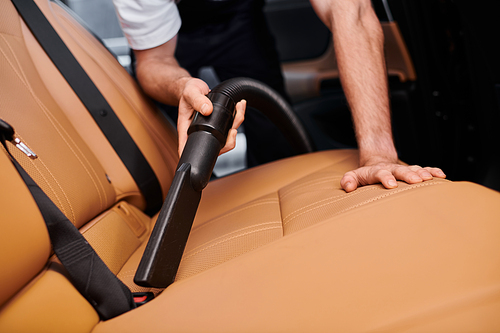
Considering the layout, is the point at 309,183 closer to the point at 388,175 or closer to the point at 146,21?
the point at 388,175

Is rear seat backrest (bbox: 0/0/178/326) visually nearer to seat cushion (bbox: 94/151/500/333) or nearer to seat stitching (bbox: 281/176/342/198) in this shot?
seat cushion (bbox: 94/151/500/333)

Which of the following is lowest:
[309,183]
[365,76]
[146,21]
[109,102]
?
[309,183]

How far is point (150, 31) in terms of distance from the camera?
42.3 inches

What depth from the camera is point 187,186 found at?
1.79 feet

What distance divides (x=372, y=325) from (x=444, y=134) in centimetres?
98

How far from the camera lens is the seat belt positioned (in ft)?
1.53

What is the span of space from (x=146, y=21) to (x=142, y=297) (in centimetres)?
83

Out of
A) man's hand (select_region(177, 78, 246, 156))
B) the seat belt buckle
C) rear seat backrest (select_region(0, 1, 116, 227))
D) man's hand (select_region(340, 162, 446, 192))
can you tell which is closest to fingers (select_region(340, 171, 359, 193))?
man's hand (select_region(340, 162, 446, 192))

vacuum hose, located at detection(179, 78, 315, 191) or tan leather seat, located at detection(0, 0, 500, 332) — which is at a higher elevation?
vacuum hose, located at detection(179, 78, 315, 191)

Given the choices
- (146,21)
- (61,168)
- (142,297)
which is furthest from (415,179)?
(146,21)

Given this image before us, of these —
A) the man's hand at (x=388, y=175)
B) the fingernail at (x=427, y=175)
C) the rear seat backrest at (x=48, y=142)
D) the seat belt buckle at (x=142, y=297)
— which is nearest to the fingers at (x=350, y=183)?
the man's hand at (x=388, y=175)

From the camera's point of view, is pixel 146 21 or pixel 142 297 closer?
pixel 142 297

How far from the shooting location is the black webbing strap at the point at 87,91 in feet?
2.69

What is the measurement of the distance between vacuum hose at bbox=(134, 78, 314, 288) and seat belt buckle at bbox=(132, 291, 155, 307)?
49 mm
